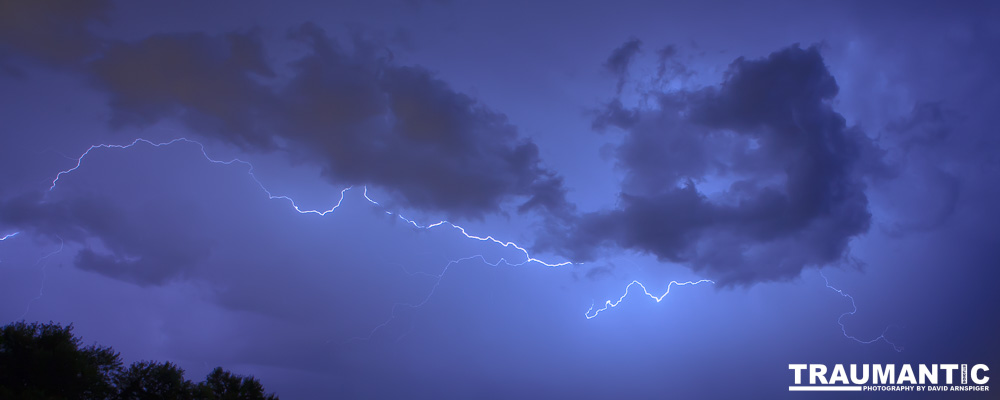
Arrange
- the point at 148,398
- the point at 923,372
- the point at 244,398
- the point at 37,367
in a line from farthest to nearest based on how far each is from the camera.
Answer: the point at 923,372 < the point at 244,398 < the point at 148,398 < the point at 37,367

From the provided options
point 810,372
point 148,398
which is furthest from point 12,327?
point 810,372

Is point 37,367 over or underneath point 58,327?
underneath

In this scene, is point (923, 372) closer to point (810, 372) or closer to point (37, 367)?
point (810, 372)

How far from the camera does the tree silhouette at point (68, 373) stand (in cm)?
1373

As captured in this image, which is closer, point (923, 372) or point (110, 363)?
point (110, 363)

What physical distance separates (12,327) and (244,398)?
736 cm

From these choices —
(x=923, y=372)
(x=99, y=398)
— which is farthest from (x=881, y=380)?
(x=99, y=398)

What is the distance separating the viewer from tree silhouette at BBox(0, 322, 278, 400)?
45.0 ft

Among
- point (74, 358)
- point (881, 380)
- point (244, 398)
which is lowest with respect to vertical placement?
point (244, 398)

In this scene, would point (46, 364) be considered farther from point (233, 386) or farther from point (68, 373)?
point (233, 386)

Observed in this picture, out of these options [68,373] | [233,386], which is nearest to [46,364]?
[68,373]

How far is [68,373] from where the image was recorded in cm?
1411

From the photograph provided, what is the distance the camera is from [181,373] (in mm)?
17188

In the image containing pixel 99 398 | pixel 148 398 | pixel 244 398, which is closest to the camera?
pixel 99 398
